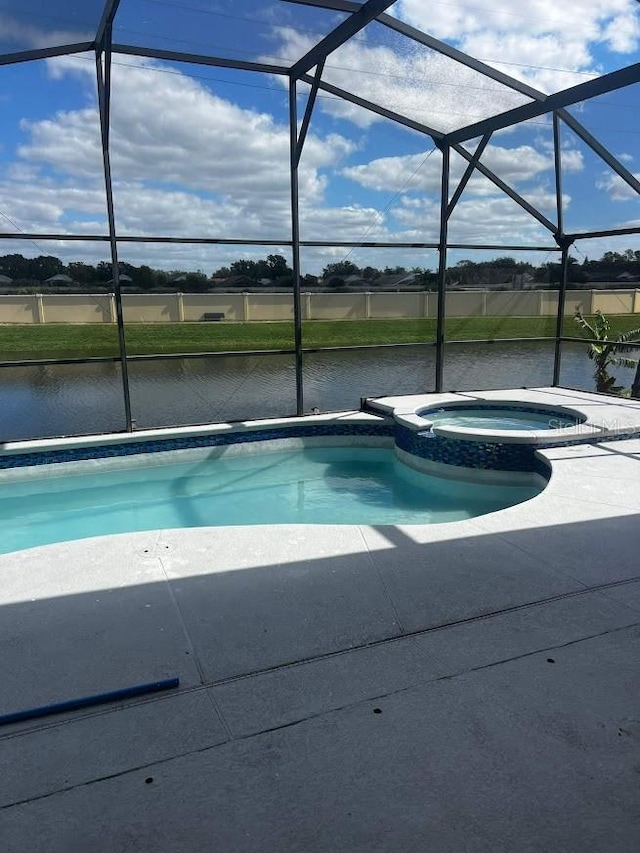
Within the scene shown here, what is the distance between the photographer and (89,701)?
77.3 inches

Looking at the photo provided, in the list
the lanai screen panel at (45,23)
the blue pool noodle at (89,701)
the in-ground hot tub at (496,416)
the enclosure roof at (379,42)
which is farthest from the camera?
the in-ground hot tub at (496,416)

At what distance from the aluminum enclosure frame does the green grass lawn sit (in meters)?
0.16

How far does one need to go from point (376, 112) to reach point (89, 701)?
6833 mm

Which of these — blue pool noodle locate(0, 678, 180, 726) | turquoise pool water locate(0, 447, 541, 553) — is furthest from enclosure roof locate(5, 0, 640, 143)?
blue pool noodle locate(0, 678, 180, 726)

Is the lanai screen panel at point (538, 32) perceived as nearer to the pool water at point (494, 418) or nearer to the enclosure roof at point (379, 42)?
the enclosure roof at point (379, 42)

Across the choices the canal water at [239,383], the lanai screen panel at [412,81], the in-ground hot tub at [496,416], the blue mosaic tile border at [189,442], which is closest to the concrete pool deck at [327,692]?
the blue mosaic tile border at [189,442]

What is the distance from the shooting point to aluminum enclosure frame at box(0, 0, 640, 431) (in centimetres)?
514

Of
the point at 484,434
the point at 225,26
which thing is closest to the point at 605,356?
the point at 484,434

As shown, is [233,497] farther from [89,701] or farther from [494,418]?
[89,701]

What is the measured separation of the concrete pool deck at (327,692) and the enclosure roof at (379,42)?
13.4 feet

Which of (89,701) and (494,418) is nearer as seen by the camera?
(89,701)

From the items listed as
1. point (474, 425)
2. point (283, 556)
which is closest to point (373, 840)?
point (283, 556)

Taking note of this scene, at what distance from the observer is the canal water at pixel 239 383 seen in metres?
6.25

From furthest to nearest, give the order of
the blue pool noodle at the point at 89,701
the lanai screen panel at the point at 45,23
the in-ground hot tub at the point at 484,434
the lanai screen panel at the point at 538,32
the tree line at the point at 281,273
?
1. the tree line at the point at 281,273
2. the in-ground hot tub at the point at 484,434
3. the lanai screen panel at the point at 45,23
4. the lanai screen panel at the point at 538,32
5. the blue pool noodle at the point at 89,701
